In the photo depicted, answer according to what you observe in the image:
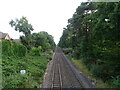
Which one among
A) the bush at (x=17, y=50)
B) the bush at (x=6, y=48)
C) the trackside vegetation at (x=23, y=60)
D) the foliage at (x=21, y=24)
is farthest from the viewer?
the foliage at (x=21, y=24)

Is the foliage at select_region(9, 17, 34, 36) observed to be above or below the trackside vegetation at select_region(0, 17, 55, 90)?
above

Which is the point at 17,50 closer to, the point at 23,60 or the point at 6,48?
the point at 23,60

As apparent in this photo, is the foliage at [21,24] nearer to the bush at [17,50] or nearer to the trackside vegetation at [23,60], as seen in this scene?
the trackside vegetation at [23,60]

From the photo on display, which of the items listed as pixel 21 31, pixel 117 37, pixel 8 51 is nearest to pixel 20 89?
pixel 117 37

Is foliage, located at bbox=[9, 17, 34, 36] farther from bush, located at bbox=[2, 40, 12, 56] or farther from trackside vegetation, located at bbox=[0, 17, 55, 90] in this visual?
bush, located at bbox=[2, 40, 12, 56]

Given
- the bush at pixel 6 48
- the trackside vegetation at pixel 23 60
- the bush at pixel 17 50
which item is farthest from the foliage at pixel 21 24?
the bush at pixel 6 48

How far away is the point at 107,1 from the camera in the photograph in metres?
8.90

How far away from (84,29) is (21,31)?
76.1ft

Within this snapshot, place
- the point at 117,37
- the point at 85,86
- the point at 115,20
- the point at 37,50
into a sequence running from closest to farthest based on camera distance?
the point at 115,20, the point at 117,37, the point at 85,86, the point at 37,50

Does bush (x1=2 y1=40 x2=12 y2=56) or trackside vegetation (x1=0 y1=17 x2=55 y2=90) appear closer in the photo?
trackside vegetation (x1=0 y1=17 x2=55 y2=90)

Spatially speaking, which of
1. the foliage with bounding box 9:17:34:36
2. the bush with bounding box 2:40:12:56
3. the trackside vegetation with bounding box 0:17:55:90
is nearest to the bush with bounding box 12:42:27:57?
the trackside vegetation with bounding box 0:17:55:90

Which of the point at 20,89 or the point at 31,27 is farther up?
the point at 31,27

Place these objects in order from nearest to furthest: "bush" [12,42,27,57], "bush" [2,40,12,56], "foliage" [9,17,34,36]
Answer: "bush" [2,40,12,56] → "bush" [12,42,27,57] → "foliage" [9,17,34,36]

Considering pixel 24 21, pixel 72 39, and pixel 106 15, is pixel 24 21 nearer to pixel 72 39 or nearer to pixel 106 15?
pixel 72 39
